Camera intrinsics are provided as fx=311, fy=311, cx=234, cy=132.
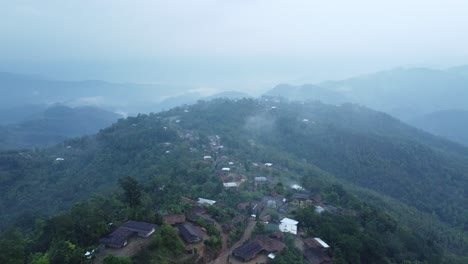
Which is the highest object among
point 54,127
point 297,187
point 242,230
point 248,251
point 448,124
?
point 248,251

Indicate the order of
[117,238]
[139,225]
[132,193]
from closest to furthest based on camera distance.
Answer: [117,238], [139,225], [132,193]

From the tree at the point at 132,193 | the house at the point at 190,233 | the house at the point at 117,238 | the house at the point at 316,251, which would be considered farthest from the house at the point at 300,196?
the house at the point at 117,238

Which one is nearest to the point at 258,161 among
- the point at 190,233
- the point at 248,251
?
the point at 248,251

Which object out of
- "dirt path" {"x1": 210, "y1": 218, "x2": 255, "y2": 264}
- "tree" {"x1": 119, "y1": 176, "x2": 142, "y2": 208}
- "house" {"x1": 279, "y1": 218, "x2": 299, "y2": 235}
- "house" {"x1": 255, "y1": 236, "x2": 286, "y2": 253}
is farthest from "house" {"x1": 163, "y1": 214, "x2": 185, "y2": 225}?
"house" {"x1": 279, "y1": 218, "x2": 299, "y2": 235}

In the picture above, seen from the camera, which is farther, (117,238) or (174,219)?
(174,219)

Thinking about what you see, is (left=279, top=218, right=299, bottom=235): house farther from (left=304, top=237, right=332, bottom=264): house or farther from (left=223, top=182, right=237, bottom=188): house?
(left=223, top=182, right=237, bottom=188): house

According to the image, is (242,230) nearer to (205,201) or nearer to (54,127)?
(205,201)
